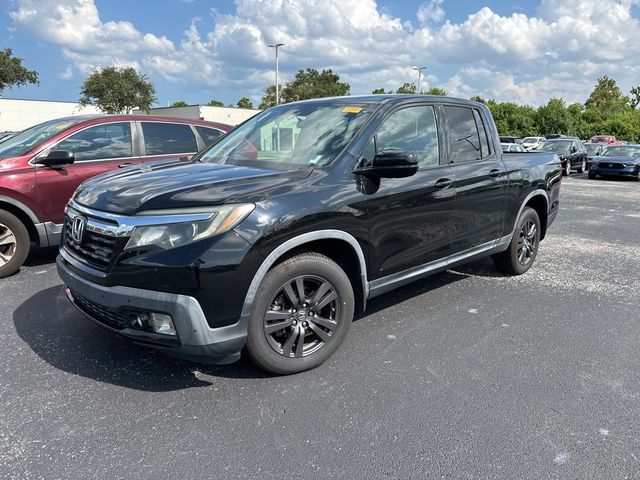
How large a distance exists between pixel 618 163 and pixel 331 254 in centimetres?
1968

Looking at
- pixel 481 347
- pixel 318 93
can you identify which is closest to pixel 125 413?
pixel 481 347

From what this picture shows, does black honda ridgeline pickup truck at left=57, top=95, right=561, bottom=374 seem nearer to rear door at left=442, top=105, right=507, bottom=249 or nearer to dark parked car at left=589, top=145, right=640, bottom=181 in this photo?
rear door at left=442, top=105, right=507, bottom=249

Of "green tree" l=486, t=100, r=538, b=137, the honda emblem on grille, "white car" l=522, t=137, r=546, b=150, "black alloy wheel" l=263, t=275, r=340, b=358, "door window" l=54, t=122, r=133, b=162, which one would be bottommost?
"black alloy wheel" l=263, t=275, r=340, b=358

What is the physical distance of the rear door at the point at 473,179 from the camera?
427 cm

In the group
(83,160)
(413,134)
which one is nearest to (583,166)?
(413,134)

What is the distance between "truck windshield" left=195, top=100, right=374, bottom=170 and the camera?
354 centimetres

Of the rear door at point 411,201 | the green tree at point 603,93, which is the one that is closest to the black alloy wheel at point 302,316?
the rear door at point 411,201

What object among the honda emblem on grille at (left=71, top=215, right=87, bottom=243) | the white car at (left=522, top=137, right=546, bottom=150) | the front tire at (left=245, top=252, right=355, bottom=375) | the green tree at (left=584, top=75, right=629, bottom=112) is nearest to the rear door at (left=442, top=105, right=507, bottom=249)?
the front tire at (left=245, top=252, right=355, bottom=375)

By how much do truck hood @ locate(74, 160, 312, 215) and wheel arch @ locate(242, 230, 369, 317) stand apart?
34 centimetres

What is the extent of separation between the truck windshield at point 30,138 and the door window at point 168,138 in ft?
2.76

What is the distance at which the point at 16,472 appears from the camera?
2336mm

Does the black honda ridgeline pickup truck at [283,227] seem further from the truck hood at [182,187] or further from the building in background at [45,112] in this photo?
the building in background at [45,112]

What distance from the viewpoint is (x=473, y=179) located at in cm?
438

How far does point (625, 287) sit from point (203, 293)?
4.68 m
